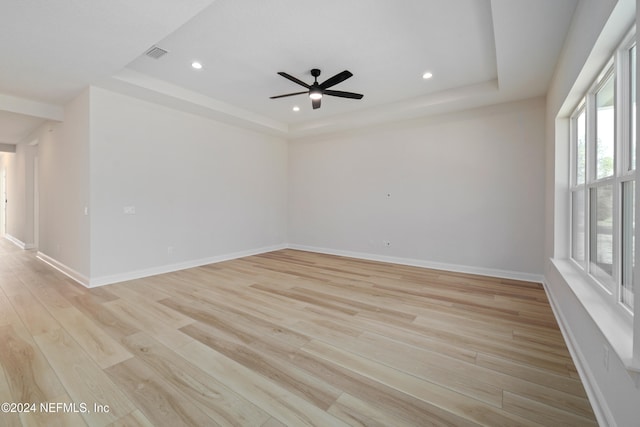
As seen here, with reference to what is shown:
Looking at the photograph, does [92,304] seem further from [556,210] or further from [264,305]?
[556,210]

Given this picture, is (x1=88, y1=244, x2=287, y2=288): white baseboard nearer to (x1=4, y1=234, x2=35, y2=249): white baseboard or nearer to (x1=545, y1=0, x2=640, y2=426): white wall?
(x1=4, y1=234, x2=35, y2=249): white baseboard

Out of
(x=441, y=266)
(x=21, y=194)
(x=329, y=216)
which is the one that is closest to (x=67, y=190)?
(x=21, y=194)

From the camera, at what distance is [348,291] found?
366 cm

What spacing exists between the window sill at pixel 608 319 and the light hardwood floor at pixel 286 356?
0.48m

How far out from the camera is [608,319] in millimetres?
1624

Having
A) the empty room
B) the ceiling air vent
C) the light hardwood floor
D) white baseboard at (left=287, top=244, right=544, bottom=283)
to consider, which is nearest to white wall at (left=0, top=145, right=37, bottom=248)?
the empty room

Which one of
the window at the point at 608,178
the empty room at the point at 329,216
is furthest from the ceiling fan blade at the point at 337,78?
the window at the point at 608,178

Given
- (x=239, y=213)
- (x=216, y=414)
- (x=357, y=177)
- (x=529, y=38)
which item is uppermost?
(x=529, y=38)

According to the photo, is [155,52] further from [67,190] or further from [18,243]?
[18,243]

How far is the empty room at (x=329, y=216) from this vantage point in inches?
65.8

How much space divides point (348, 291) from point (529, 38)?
334 cm

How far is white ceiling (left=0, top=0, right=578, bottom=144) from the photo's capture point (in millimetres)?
2387

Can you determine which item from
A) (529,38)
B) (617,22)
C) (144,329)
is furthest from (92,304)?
(529,38)

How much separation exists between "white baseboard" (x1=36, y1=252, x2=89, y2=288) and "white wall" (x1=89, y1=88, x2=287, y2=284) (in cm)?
26
